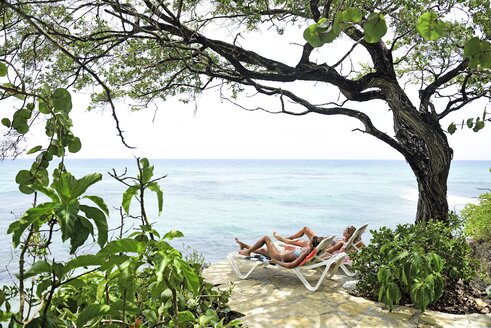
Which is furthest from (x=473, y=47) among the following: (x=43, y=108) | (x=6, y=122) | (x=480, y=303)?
(x=480, y=303)

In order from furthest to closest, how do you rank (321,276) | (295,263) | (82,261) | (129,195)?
(295,263) < (321,276) < (129,195) < (82,261)

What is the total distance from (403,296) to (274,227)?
73.5 ft

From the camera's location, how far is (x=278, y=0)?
6.62 meters

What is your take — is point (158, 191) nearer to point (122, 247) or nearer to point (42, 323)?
point (122, 247)

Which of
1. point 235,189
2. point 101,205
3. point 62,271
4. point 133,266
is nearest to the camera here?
point 101,205

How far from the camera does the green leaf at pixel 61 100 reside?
3.93ft

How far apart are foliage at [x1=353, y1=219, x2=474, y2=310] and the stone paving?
7.6 inches

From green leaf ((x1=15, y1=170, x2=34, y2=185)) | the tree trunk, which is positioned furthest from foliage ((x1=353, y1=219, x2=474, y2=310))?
green leaf ((x1=15, y1=170, x2=34, y2=185))

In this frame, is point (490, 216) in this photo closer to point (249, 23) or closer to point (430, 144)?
point (430, 144)

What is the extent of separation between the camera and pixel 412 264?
488 centimetres

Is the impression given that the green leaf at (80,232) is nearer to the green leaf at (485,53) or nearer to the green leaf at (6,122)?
the green leaf at (6,122)

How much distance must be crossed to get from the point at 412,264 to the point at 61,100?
4.57m

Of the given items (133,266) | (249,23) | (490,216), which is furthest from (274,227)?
(133,266)

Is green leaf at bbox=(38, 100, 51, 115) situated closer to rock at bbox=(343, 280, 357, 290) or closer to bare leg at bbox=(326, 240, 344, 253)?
rock at bbox=(343, 280, 357, 290)
